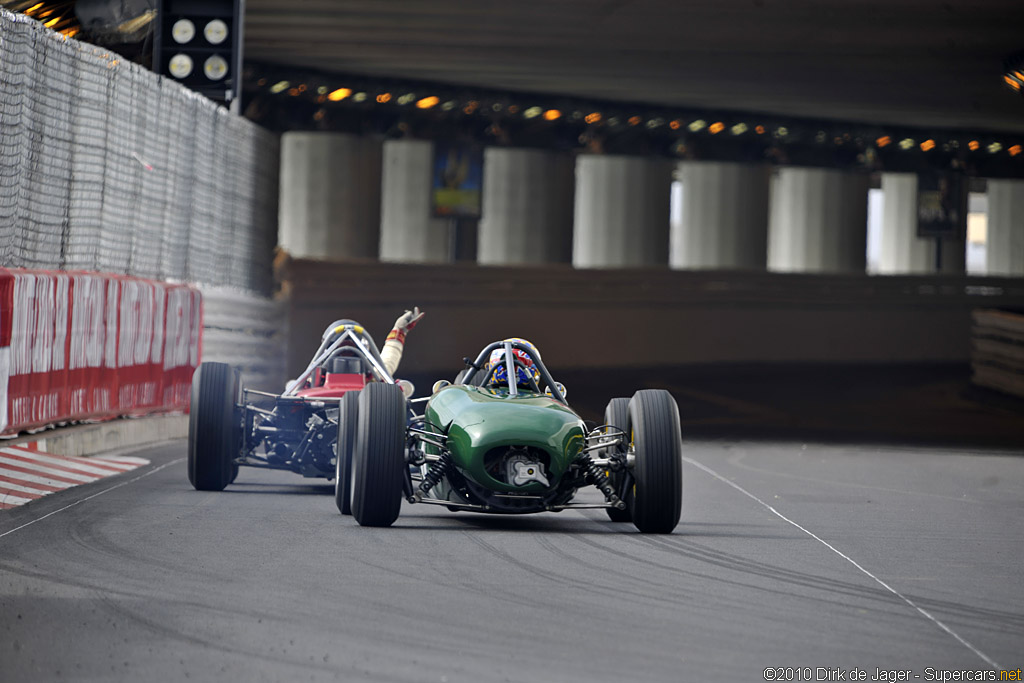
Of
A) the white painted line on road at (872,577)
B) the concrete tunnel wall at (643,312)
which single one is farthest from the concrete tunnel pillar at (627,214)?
the white painted line on road at (872,577)

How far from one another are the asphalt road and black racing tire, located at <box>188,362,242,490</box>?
23 cm

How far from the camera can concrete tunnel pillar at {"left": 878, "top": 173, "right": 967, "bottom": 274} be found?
4312 cm

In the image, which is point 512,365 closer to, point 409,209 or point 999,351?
point 999,351

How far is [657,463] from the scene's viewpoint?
9930 millimetres

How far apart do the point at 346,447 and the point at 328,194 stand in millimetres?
23767

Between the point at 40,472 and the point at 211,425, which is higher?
the point at 211,425

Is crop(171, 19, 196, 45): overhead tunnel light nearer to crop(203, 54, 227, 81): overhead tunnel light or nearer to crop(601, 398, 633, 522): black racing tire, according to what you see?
crop(203, 54, 227, 81): overhead tunnel light

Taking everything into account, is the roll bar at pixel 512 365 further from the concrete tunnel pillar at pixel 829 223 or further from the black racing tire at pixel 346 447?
the concrete tunnel pillar at pixel 829 223

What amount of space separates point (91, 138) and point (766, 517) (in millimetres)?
7126

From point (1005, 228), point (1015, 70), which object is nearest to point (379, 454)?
point (1015, 70)

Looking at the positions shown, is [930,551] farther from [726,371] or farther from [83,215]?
[726,371]

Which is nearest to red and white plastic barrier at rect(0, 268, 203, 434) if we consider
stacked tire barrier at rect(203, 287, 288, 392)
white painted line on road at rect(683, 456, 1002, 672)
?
stacked tire barrier at rect(203, 287, 288, 392)

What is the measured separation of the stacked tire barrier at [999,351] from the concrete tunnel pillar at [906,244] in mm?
12885

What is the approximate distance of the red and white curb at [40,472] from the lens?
434 inches
